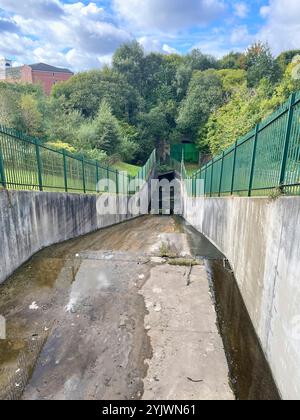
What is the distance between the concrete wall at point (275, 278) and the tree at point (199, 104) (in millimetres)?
41551

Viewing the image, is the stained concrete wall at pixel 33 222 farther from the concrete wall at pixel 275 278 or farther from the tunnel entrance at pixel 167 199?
the tunnel entrance at pixel 167 199

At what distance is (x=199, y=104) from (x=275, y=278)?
45.3 meters

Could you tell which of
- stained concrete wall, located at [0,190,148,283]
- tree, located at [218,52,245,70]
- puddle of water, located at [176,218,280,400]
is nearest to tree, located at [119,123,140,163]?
stained concrete wall, located at [0,190,148,283]

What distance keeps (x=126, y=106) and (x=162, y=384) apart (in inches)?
1853

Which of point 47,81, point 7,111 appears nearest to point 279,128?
point 7,111

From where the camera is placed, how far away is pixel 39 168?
7.51m

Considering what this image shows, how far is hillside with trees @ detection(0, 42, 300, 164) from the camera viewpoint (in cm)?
2511

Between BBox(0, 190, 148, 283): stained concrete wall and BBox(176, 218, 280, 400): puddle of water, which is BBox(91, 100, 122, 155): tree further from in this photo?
BBox(176, 218, 280, 400): puddle of water

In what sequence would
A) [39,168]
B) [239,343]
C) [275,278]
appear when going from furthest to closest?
[39,168] → [239,343] → [275,278]

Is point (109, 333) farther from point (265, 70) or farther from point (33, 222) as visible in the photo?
point (265, 70)

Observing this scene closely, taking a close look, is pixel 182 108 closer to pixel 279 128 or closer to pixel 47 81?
pixel 47 81

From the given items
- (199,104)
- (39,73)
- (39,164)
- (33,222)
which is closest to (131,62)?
A: (199,104)

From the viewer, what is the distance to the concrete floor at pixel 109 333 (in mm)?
3197

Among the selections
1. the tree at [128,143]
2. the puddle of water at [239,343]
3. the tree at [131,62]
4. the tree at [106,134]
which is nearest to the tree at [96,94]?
the tree at [128,143]
